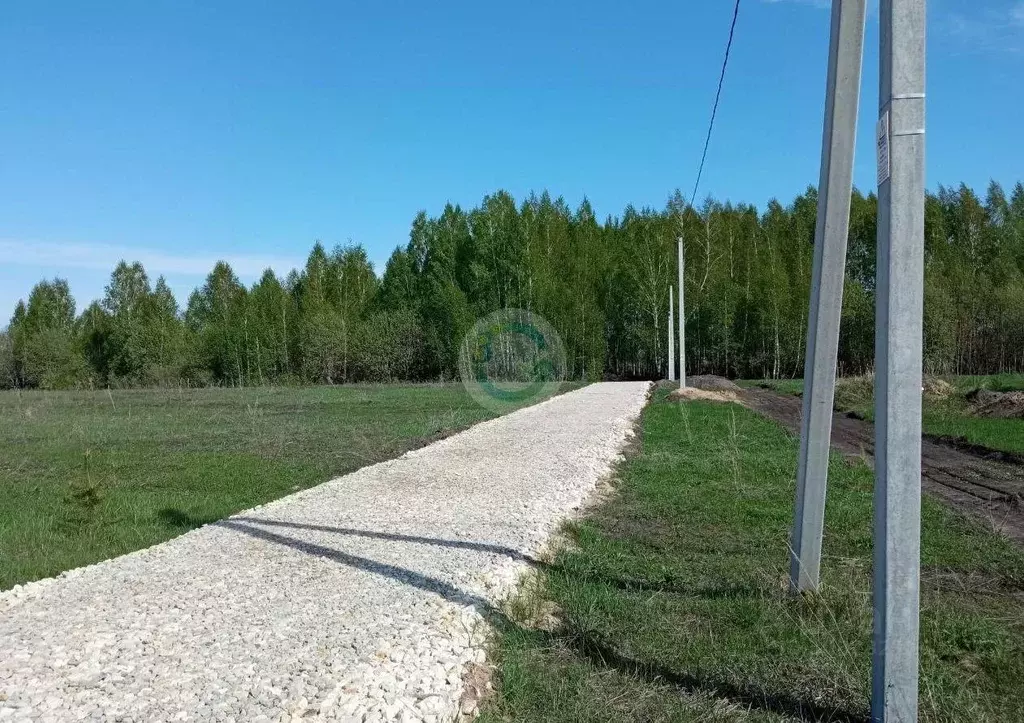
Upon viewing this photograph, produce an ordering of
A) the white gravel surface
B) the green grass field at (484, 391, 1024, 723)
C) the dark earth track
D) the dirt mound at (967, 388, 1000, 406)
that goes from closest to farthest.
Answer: the white gravel surface < the green grass field at (484, 391, 1024, 723) < the dark earth track < the dirt mound at (967, 388, 1000, 406)

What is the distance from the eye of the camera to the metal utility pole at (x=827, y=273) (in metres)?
5.37

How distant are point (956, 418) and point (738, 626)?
68.3 feet

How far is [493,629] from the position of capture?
545 cm

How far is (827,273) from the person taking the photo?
5609 mm

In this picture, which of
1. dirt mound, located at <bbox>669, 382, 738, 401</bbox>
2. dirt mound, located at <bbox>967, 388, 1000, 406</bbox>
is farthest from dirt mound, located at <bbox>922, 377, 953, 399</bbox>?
dirt mound, located at <bbox>669, 382, 738, 401</bbox>

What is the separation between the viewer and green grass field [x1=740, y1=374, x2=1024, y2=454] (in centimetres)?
1769

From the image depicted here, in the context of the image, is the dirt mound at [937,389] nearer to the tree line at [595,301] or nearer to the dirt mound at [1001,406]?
the dirt mound at [1001,406]

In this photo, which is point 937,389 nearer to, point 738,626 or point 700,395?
point 700,395

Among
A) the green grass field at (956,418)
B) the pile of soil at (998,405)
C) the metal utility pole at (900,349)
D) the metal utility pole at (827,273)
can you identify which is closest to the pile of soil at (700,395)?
the green grass field at (956,418)

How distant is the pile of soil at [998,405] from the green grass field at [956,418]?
1.08 feet

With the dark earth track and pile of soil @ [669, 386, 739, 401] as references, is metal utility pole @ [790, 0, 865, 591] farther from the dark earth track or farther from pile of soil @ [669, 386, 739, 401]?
pile of soil @ [669, 386, 739, 401]

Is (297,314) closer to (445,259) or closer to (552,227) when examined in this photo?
(445,259)

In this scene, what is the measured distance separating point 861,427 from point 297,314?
5608cm

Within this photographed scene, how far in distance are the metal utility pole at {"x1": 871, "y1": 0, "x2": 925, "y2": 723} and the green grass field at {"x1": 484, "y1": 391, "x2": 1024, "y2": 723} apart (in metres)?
0.46
